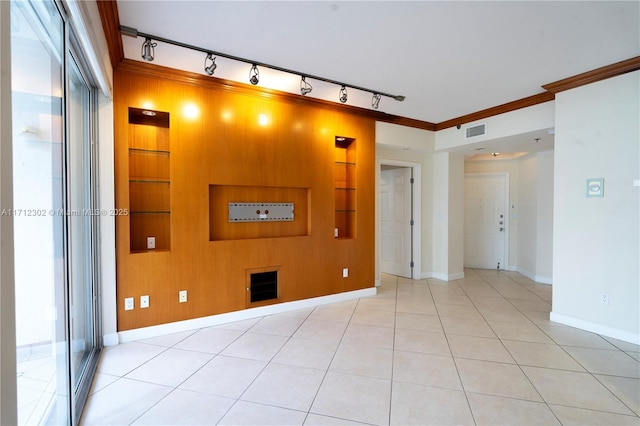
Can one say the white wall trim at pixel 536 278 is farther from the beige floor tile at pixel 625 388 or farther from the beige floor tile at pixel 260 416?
the beige floor tile at pixel 260 416

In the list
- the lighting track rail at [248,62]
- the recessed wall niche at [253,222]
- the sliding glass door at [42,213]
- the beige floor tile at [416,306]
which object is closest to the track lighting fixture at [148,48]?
the lighting track rail at [248,62]

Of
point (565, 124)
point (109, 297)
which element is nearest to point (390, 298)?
point (565, 124)

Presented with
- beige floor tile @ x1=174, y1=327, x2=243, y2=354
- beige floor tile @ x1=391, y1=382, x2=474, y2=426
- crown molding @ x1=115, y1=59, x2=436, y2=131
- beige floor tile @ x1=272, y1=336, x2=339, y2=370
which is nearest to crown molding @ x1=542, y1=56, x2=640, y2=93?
crown molding @ x1=115, y1=59, x2=436, y2=131

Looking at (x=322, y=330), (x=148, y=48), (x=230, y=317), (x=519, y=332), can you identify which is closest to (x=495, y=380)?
(x=519, y=332)

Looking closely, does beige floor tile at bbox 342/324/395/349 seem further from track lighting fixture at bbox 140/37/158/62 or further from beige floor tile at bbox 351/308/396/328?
track lighting fixture at bbox 140/37/158/62

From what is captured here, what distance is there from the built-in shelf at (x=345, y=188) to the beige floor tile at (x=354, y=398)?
2.40m

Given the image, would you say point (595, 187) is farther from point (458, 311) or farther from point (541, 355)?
point (458, 311)

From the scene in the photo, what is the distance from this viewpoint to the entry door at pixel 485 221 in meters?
6.55

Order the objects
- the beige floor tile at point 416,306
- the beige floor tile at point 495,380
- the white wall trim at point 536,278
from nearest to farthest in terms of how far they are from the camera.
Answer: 1. the beige floor tile at point 495,380
2. the beige floor tile at point 416,306
3. the white wall trim at point 536,278

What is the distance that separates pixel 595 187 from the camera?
10.6 feet

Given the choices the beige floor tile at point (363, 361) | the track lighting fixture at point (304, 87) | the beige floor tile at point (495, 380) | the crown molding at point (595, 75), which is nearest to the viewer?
the beige floor tile at point (495, 380)

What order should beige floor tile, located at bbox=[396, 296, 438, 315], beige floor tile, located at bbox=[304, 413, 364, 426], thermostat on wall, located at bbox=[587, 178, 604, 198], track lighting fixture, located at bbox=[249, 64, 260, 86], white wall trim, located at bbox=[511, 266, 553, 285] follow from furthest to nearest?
white wall trim, located at bbox=[511, 266, 553, 285] < beige floor tile, located at bbox=[396, 296, 438, 315] < thermostat on wall, located at bbox=[587, 178, 604, 198] < track lighting fixture, located at bbox=[249, 64, 260, 86] < beige floor tile, located at bbox=[304, 413, 364, 426]

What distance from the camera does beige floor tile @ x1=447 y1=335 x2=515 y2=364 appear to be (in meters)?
2.69

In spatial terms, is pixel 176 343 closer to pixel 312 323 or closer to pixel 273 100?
pixel 312 323
